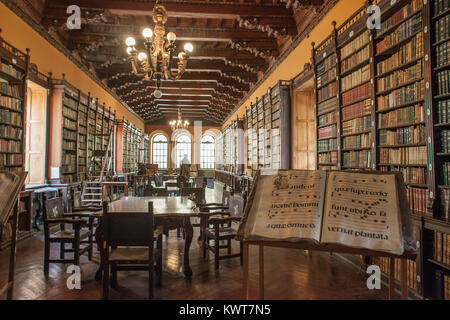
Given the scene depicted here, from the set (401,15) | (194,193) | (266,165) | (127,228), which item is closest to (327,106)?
(401,15)

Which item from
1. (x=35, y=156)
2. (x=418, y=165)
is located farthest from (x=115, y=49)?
(x=418, y=165)

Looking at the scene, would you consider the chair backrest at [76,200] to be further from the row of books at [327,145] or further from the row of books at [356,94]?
the row of books at [356,94]

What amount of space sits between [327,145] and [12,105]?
5.17 m

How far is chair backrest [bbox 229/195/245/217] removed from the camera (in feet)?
12.6

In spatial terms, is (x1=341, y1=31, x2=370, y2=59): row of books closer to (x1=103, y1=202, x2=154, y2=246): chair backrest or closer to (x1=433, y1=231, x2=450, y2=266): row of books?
(x1=433, y1=231, x2=450, y2=266): row of books

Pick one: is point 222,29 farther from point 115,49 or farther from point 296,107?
point 115,49

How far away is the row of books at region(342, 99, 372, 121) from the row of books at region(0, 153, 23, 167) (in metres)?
5.31

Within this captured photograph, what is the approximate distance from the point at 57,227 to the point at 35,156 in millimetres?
1735

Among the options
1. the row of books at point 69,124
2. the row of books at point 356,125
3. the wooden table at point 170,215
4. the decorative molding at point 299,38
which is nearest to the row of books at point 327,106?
the row of books at point 356,125

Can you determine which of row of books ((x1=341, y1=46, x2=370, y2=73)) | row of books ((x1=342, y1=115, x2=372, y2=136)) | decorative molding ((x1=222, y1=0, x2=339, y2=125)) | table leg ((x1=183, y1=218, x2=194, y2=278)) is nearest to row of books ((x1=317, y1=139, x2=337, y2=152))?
row of books ((x1=342, y1=115, x2=372, y2=136))

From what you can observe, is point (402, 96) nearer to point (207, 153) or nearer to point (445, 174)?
point (445, 174)

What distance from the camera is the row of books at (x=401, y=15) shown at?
297 centimetres

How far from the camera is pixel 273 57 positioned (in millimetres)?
8273

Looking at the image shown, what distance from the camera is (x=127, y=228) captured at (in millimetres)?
2686
